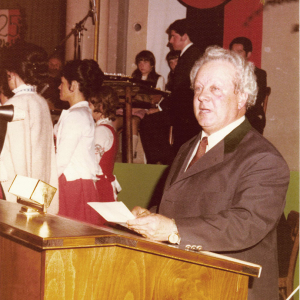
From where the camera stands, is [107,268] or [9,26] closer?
[107,268]

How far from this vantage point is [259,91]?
17.3ft

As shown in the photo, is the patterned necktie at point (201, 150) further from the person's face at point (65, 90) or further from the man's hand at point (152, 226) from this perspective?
the person's face at point (65, 90)

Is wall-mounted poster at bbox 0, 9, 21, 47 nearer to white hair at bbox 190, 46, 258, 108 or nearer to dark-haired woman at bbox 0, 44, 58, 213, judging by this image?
dark-haired woman at bbox 0, 44, 58, 213

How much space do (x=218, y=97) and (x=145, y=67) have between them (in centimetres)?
438

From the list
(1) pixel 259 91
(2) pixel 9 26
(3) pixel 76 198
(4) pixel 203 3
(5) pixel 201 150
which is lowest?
(3) pixel 76 198

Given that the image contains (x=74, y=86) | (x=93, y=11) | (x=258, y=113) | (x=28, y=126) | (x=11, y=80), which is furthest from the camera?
(x=93, y=11)

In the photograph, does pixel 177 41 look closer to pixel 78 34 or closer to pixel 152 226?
pixel 78 34

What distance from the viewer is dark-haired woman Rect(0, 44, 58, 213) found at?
8.05 ft

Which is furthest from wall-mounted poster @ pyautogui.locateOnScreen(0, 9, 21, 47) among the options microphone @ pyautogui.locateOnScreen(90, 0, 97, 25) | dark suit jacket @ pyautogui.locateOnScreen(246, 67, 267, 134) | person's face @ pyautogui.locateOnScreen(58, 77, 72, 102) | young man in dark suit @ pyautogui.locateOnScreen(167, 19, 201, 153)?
dark suit jacket @ pyautogui.locateOnScreen(246, 67, 267, 134)

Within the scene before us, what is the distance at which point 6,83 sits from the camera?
283cm

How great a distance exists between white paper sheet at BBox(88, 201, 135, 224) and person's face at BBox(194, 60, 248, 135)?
0.60 metres

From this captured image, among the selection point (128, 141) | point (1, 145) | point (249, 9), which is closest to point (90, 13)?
point (249, 9)

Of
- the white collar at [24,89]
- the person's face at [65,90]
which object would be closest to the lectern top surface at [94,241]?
the white collar at [24,89]

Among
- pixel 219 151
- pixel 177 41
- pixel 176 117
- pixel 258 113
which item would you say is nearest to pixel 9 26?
pixel 177 41
